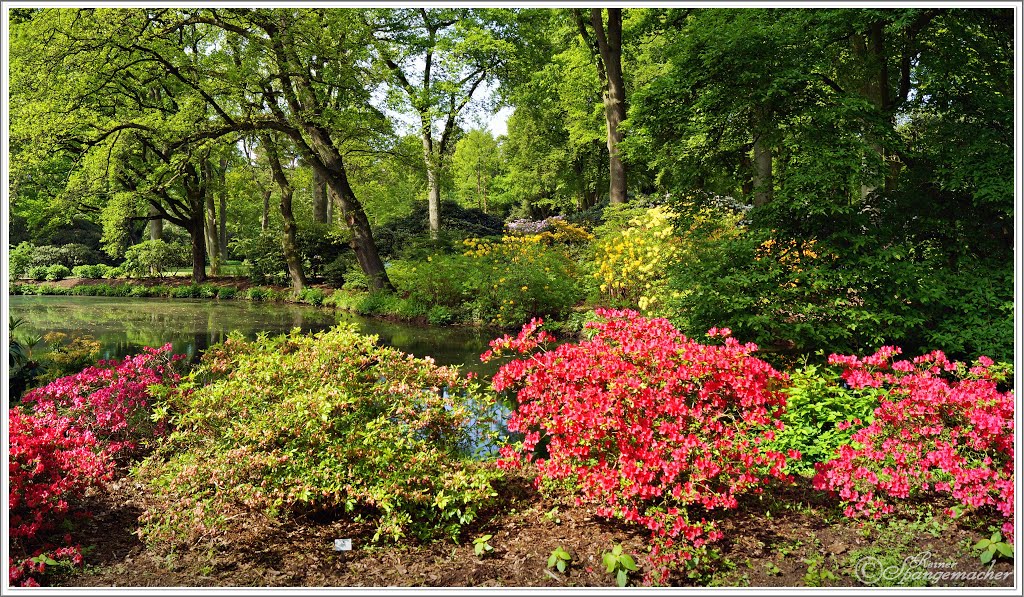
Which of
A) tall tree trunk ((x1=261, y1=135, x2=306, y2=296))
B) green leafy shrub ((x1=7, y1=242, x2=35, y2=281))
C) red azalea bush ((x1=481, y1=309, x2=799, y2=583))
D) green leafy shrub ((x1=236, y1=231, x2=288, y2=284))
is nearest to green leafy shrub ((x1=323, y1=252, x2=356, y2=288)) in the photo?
tall tree trunk ((x1=261, y1=135, x2=306, y2=296))

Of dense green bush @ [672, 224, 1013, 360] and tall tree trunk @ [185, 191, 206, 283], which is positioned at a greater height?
tall tree trunk @ [185, 191, 206, 283]

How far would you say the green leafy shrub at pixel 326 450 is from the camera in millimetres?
3549

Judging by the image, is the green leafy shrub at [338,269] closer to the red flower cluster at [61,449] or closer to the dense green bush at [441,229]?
the dense green bush at [441,229]

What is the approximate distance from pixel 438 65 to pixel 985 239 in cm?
1709

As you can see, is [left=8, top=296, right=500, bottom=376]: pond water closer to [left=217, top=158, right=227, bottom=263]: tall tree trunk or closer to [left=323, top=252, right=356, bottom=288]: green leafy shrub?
[left=323, top=252, right=356, bottom=288]: green leafy shrub

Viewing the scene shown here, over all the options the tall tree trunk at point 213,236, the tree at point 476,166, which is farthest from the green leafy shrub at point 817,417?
the tree at point 476,166

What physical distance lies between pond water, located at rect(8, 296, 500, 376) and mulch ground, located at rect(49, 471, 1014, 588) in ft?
15.5

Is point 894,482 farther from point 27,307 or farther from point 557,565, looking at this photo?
point 27,307

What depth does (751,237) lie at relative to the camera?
19.8ft

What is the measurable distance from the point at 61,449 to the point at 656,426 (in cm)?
342

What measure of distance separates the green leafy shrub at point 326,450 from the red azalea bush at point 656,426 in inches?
20.4

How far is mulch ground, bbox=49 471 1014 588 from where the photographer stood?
3.08 meters

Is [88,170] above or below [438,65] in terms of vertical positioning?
below

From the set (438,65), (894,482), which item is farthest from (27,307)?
(894,482)
